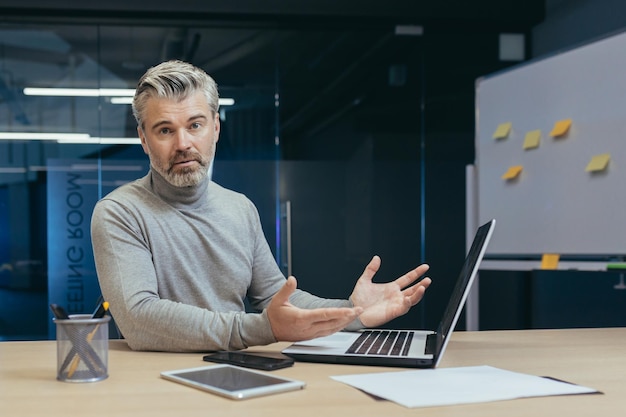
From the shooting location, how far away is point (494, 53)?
15.0ft

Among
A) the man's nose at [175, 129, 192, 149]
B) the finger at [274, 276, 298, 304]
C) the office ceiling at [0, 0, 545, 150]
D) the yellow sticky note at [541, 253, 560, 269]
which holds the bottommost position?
the yellow sticky note at [541, 253, 560, 269]

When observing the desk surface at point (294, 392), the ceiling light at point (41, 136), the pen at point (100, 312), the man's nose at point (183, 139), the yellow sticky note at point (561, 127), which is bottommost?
the desk surface at point (294, 392)

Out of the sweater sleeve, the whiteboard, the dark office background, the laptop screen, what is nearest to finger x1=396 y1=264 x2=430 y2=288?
the laptop screen

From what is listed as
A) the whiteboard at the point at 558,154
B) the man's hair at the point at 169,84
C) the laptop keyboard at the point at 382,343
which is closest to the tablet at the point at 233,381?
the laptop keyboard at the point at 382,343

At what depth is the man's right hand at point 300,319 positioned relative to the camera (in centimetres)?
121

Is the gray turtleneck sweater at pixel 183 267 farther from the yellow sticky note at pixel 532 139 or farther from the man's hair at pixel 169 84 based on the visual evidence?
the yellow sticky note at pixel 532 139

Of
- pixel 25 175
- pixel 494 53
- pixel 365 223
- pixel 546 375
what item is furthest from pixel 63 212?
pixel 546 375

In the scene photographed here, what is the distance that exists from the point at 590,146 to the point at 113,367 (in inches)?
99.4

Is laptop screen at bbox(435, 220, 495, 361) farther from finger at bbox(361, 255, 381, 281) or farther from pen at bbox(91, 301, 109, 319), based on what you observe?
pen at bbox(91, 301, 109, 319)

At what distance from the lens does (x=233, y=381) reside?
104 centimetres

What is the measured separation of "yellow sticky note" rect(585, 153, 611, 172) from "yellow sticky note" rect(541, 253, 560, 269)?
44 cm

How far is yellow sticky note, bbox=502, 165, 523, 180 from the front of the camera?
353 centimetres

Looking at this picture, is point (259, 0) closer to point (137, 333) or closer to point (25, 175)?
point (25, 175)

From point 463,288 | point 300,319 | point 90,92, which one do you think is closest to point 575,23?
point 90,92
